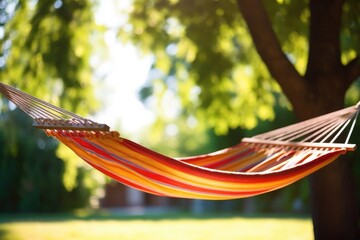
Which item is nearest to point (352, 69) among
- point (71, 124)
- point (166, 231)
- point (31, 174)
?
point (71, 124)

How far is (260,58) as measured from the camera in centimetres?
414

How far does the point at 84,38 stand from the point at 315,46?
8.22ft

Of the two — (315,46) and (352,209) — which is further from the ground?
(315,46)

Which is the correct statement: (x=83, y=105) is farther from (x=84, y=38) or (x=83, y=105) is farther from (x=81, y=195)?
(x=81, y=195)

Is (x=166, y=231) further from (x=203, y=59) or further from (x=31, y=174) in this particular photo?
(x=31, y=174)

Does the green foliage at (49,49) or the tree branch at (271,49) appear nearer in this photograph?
the tree branch at (271,49)

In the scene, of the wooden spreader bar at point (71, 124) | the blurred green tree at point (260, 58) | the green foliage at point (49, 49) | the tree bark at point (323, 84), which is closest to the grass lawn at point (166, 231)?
the blurred green tree at point (260, 58)

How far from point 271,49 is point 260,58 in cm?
85

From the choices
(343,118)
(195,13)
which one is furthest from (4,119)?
(343,118)

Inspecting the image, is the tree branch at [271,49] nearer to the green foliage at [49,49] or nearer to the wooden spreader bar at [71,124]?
the wooden spreader bar at [71,124]

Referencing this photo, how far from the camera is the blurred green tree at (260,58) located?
3.22 meters

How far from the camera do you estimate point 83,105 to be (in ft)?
16.9

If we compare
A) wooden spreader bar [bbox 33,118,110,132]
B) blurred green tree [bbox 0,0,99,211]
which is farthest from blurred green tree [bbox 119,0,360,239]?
wooden spreader bar [bbox 33,118,110,132]

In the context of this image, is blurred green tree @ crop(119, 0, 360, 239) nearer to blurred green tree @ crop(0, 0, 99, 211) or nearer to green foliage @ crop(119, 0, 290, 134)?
green foliage @ crop(119, 0, 290, 134)
